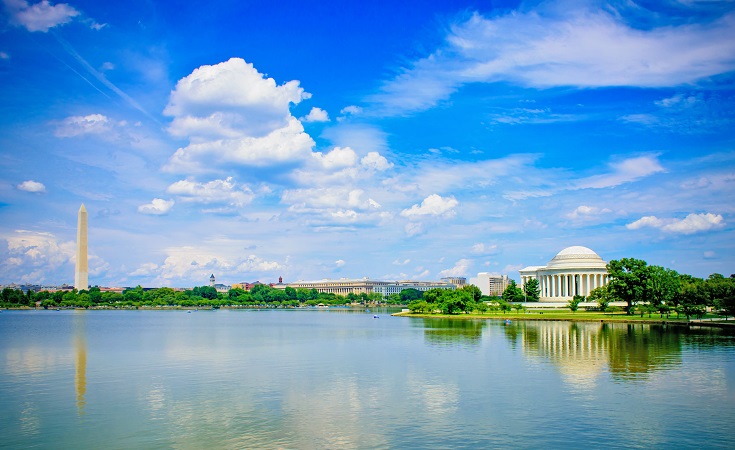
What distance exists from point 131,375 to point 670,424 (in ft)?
99.3

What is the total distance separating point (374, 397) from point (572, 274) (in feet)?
429

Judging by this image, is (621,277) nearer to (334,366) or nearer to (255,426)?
(334,366)

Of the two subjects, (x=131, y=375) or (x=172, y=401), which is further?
(x=131, y=375)

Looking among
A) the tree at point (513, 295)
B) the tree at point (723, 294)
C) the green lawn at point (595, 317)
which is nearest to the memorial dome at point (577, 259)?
the tree at point (513, 295)

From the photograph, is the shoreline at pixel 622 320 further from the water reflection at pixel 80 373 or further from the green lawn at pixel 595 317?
the water reflection at pixel 80 373

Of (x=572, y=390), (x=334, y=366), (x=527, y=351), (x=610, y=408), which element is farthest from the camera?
(x=527, y=351)

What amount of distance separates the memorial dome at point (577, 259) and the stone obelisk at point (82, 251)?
129377mm

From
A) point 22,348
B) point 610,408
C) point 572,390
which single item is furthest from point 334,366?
point 22,348

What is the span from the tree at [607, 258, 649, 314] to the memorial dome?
49.0 metres

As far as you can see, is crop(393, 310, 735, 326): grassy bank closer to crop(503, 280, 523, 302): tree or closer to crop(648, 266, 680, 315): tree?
crop(648, 266, 680, 315): tree

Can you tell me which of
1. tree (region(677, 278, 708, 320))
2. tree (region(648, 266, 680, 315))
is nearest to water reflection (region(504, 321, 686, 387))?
tree (region(677, 278, 708, 320))

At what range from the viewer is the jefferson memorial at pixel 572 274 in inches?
5881

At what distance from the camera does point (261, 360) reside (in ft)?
149

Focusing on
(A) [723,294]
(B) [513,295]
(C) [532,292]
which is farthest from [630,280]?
(C) [532,292]
